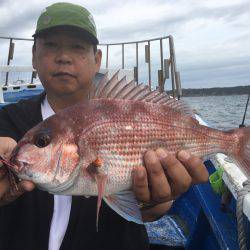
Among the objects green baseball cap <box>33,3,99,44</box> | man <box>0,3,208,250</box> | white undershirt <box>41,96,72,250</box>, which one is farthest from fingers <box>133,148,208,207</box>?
green baseball cap <box>33,3,99,44</box>

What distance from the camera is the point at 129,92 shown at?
8.39 feet

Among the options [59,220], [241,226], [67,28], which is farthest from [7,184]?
[241,226]

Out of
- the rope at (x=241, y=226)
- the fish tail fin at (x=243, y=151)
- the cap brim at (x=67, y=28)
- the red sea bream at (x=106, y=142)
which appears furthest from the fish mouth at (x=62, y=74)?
the rope at (x=241, y=226)

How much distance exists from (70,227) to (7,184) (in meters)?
0.61

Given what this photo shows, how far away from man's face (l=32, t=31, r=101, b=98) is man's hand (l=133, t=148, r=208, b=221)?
1.05 m

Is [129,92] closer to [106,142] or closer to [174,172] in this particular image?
[106,142]

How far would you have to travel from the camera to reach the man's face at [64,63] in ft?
9.95

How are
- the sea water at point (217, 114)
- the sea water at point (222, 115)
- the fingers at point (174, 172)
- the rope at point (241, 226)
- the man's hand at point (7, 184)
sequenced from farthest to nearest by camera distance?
the sea water at point (222, 115)
the sea water at point (217, 114)
the rope at point (241, 226)
the fingers at point (174, 172)
the man's hand at point (7, 184)

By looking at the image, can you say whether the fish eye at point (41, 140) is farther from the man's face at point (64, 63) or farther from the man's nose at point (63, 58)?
the man's nose at point (63, 58)

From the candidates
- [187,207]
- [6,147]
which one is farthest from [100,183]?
[187,207]

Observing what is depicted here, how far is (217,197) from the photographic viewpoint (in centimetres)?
411

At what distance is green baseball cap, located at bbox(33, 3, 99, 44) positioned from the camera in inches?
117

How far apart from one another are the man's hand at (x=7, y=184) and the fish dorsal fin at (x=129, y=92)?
25.6 inches

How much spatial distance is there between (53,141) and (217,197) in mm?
2475
